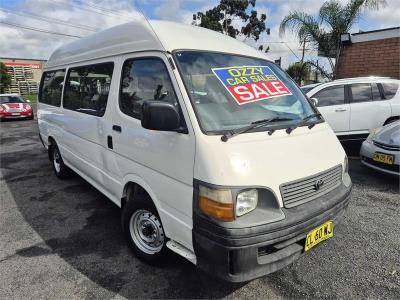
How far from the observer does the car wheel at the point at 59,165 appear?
5.34 meters

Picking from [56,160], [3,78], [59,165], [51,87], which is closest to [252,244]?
[59,165]

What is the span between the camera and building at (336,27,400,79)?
1031 cm

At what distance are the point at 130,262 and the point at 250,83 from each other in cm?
198

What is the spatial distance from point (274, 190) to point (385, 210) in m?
2.67

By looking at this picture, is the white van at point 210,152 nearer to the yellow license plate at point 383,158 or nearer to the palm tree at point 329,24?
the yellow license plate at point 383,158

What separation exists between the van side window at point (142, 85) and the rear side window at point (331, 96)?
16.6ft

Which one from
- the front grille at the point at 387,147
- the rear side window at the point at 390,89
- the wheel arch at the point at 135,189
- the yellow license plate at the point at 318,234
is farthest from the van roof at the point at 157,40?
the rear side window at the point at 390,89

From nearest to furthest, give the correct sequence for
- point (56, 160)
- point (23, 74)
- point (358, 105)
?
point (56, 160)
point (358, 105)
point (23, 74)

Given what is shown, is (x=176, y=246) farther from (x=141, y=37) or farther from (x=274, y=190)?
(x=141, y=37)

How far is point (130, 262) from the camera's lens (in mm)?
2963

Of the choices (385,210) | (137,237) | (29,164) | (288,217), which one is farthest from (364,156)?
(29,164)

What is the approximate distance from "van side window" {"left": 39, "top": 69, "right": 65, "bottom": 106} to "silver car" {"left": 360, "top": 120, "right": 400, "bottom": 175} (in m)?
4.95

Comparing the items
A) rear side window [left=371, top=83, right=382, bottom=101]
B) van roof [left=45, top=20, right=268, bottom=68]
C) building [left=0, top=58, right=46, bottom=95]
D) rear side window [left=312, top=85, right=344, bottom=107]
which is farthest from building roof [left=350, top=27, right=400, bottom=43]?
building [left=0, top=58, right=46, bottom=95]

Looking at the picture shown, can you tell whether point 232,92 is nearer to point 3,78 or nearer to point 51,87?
point 51,87
